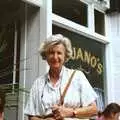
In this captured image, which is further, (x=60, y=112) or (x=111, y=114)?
(x=111, y=114)

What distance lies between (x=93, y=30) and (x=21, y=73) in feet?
6.98

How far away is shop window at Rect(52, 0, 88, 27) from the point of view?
7504 millimetres

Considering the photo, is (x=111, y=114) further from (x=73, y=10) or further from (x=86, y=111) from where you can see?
(x=86, y=111)

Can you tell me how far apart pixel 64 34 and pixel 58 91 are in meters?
4.48

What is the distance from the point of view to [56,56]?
10.7 feet

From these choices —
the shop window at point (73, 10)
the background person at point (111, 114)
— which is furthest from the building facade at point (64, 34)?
the background person at point (111, 114)

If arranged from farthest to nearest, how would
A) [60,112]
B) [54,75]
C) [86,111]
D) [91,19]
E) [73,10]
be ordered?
[91,19]
[73,10]
[54,75]
[86,111]
[60,112]

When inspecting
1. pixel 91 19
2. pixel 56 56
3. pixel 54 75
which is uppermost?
pixel 91 19

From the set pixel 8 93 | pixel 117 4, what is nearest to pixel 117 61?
pixel 117 4

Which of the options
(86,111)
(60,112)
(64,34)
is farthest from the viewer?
(64,34)

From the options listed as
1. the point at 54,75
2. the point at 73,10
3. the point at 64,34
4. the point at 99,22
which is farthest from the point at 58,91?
the point at 99,22

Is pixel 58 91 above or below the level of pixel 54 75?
below

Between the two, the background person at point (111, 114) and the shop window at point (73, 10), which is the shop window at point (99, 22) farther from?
the background person at point (111, 114)

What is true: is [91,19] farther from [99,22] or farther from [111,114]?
[111,114]
